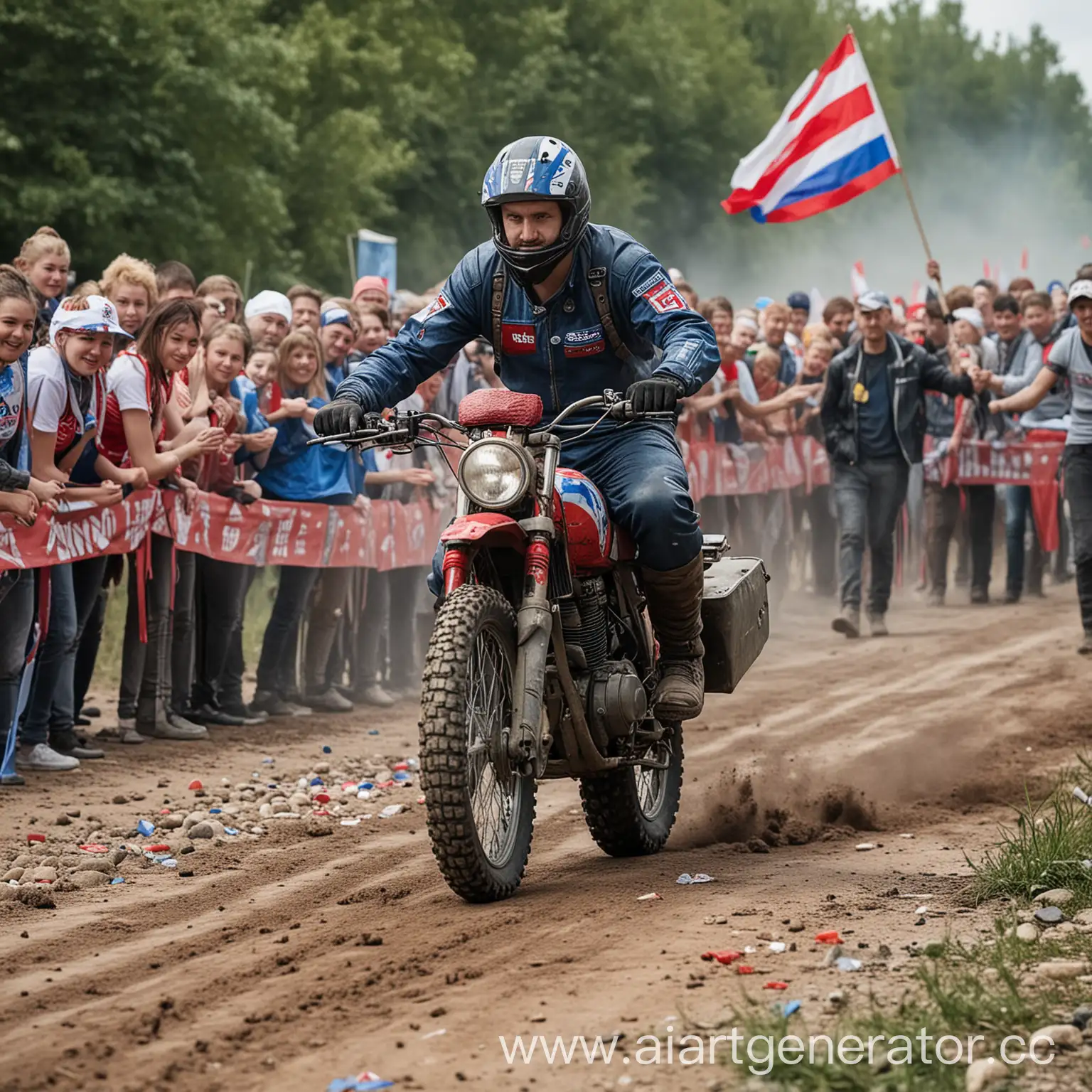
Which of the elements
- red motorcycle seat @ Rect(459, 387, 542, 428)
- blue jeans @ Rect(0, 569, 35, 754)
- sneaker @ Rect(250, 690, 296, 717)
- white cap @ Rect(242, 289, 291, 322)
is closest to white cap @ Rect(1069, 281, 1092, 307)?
white cap @ Rect(242, 289, 291, 322)

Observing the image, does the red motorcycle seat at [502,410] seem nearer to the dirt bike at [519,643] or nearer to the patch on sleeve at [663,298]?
the dirt bike at [519,643]

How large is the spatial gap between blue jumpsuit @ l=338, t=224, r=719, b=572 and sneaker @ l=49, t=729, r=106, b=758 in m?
3.54

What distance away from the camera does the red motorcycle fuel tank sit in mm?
6484

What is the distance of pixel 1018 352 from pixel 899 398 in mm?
2416

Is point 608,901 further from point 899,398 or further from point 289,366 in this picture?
point 899,398

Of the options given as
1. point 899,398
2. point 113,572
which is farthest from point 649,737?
point 899,398

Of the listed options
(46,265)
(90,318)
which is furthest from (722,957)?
(46,265)

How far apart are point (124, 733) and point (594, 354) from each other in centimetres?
443

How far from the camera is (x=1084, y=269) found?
52.2ft

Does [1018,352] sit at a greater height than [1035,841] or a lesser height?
greater

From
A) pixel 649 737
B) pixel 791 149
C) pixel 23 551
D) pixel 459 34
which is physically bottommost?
pixel 649 737

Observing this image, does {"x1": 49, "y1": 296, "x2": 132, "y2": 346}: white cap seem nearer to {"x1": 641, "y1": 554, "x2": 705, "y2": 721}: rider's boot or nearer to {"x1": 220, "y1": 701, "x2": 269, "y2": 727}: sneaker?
{"x1": 220, "y1": 701, "x2": 269, "y2": 727}: sneaker

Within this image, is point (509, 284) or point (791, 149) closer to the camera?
point (509, 284)

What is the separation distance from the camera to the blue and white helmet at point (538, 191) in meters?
6.55
